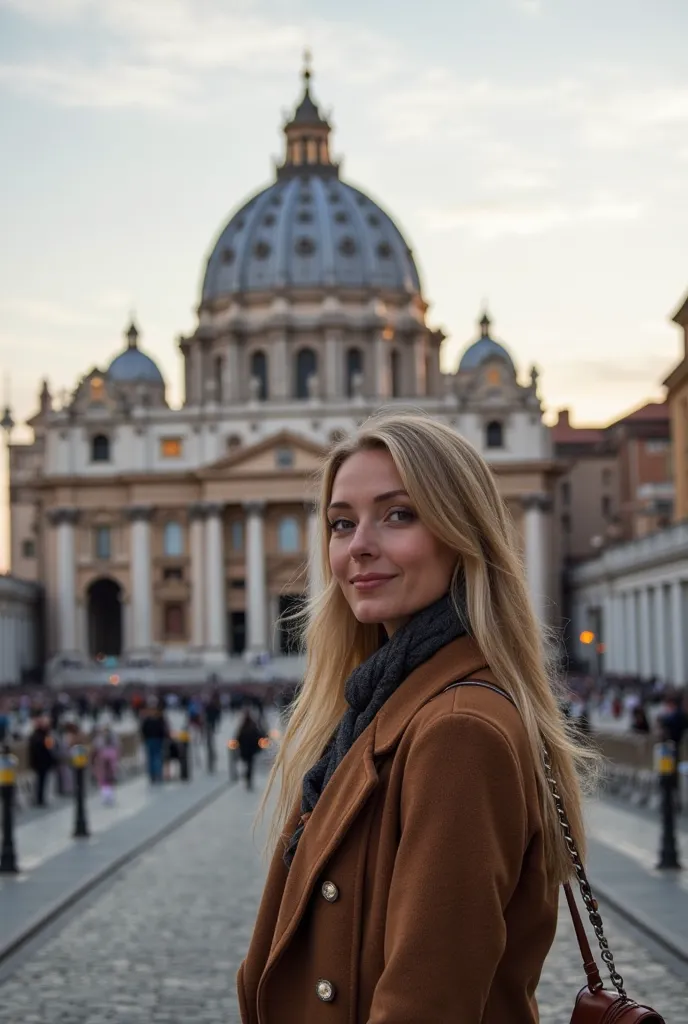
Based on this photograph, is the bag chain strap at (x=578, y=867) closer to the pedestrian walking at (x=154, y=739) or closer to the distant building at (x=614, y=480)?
the pedestrian walking at (x=154, y=739)

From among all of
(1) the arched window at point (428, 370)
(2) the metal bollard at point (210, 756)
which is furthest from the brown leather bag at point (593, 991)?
(1) the arched window at point (428, 370)

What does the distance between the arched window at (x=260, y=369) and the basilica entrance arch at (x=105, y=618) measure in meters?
18.3

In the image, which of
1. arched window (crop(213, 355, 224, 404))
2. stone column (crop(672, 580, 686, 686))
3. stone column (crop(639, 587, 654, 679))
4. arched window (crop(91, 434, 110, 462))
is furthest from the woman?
arched window (crop(213, 355, 224, 404))

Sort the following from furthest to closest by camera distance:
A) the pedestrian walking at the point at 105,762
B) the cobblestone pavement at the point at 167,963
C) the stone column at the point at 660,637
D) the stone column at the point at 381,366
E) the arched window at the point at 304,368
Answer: the arched window at the point at 304,368 → the stone column at the point at 381,366 → the stone column at the point at 660,637 → the pedestrian walking at the point at 105,762 → the cobblestone pavement at the point at 167,963

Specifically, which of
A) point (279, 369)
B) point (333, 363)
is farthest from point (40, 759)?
point (333, 363)

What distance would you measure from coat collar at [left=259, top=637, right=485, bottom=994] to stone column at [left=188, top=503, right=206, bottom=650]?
318 feet

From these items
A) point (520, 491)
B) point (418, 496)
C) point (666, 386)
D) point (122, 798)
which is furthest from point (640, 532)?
point (418, 496)

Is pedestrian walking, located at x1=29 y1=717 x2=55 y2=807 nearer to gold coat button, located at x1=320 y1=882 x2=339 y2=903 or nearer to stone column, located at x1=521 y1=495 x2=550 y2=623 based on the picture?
gold coat button, located at x1=320 y1=882 x2=339 y2=903

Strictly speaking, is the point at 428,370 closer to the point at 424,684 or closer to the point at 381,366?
the point at 381,366

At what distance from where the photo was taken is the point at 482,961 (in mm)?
3258

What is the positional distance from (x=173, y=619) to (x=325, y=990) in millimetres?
99811

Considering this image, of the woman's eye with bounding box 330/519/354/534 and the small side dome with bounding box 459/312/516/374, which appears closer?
the woman's eye with bounding box 330/519/354/534

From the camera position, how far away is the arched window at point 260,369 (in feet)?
382

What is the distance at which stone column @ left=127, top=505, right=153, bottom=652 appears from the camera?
99938mm
